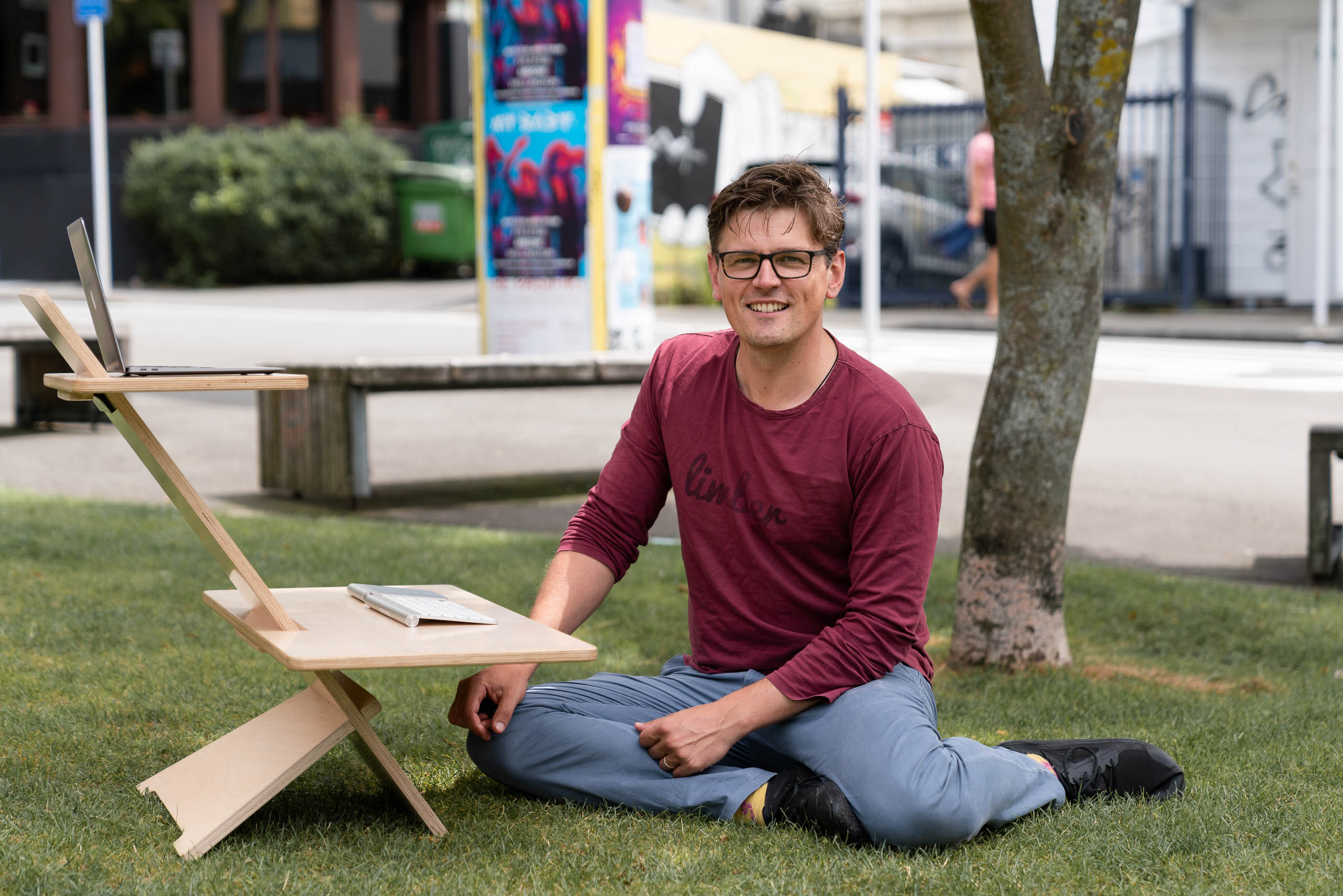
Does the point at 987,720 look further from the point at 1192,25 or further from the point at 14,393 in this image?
the point at 1192,25

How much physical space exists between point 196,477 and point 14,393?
10.0 ft

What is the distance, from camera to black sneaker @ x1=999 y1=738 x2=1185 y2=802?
3.71m

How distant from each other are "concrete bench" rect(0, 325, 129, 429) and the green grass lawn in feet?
14.2

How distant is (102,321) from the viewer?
303 cm

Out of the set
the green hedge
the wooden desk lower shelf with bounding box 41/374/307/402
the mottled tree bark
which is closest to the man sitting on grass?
the wooden desk lower shelf with bounding box 41/374/307/402

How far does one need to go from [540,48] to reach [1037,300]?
6873 millimetres

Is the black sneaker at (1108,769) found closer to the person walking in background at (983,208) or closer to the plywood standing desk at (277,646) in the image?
the plywood standing desk at (277,646)

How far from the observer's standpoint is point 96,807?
352 cm

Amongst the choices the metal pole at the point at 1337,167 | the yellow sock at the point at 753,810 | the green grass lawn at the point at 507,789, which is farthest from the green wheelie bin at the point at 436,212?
the yellow sock at the point at 753,810

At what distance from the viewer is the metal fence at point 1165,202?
63.0ft

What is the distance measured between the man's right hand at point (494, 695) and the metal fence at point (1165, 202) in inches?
661

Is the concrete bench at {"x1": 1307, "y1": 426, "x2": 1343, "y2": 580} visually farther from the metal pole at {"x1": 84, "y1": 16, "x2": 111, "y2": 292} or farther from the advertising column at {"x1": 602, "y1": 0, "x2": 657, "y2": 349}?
the metal pole at {"x1": 84, "y1": 16, "x2": 111, "y2": 292}

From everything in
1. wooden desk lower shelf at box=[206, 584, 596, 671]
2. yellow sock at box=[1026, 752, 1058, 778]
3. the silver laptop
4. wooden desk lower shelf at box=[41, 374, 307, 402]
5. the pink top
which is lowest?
yellow sock at box=[1026, 752, 1058, 778]

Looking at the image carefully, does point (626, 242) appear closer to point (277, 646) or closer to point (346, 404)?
point (346, 404)
